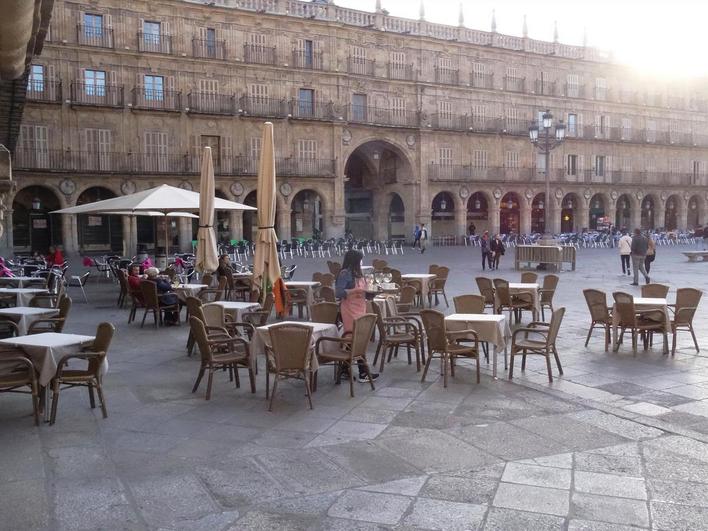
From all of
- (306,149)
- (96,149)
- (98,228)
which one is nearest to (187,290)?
(96,149)

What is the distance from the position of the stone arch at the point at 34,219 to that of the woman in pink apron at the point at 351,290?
2456 cm

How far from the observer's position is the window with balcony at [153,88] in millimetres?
30297

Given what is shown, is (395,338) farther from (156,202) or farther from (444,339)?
(156,202)

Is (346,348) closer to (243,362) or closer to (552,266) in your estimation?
(243,362)

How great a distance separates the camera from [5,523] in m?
3.90

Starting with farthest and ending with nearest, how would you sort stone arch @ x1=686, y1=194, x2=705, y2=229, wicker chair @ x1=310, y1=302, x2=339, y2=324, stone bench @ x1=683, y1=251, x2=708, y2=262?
stone arch @ x1=686, y1=194, x2=705, y2=229
stone bench @ x1=683, y1=251, x2=708, y2=262
wicker chair @ x1=310, y1=302, x2=339, y2=324

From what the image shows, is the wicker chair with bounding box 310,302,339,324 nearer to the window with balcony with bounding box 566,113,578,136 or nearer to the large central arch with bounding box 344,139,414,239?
the large central arch with bounding box 344,139,414,239

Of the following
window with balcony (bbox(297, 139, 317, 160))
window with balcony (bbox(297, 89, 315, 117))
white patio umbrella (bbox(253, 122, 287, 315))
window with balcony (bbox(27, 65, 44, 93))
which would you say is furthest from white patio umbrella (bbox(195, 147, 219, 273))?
window with balcony (bbox(297, 89, 315, 117))

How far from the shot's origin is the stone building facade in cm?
2908

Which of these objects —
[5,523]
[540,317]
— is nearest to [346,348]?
[5,523]

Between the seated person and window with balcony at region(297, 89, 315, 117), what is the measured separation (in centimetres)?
2341

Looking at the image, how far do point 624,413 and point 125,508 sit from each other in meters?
4.34

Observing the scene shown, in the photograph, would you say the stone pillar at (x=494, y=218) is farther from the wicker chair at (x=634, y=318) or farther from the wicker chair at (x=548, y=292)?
the wicker chair at (x=634, y=318)

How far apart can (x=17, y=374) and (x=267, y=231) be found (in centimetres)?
338
